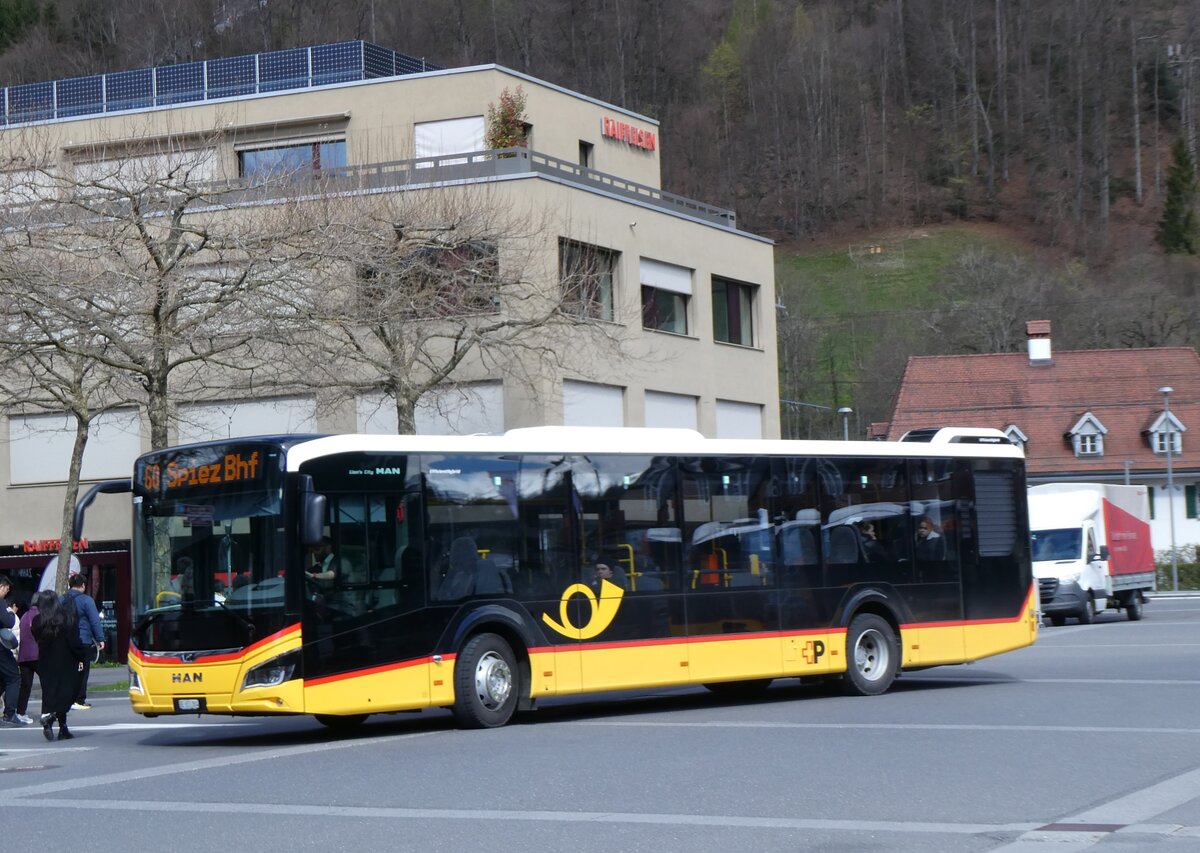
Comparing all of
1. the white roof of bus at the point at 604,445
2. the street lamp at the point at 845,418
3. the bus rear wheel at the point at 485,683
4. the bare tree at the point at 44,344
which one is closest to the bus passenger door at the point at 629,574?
the white roof of bus at the point at 604,445

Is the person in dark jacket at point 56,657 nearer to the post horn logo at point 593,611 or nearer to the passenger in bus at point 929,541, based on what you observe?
the post horn logo at point 593,611

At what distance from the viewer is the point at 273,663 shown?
14.4m

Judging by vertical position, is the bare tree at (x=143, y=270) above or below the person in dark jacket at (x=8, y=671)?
above

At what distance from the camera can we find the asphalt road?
29.6 feet

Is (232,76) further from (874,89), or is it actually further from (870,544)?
(874,89)

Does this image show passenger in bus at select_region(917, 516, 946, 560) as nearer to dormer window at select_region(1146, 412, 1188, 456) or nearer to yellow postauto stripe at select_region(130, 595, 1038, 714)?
yellow postauto stripe at select_region(130, 595, 1038, 714)

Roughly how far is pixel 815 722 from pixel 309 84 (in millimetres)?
37260

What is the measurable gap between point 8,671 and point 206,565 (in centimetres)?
463

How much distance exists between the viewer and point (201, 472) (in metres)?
15.3

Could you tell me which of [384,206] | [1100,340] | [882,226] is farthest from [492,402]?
[882,226]

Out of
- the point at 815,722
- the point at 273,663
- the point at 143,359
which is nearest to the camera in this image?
the point at 273,663

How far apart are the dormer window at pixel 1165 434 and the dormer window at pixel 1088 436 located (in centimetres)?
196

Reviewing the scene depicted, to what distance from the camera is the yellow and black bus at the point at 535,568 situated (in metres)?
14.7

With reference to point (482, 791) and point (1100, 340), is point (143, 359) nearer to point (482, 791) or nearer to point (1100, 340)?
point (482, 791)
